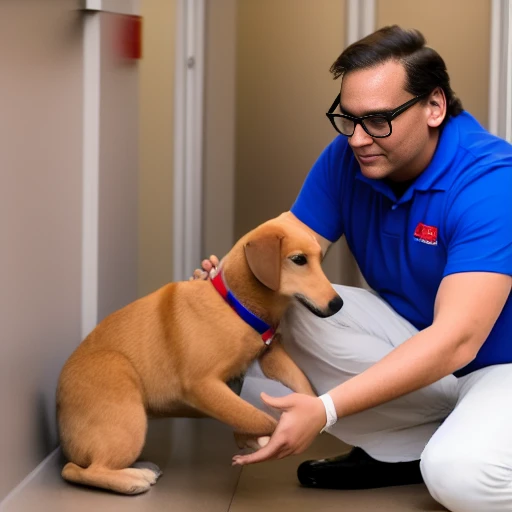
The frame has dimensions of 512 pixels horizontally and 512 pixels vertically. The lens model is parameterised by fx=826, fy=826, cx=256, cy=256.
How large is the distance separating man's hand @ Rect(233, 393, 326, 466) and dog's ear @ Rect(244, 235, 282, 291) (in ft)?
1.09

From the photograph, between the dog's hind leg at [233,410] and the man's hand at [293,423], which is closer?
the man's hand at [293,423]

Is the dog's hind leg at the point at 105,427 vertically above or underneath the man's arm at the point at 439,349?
underneath

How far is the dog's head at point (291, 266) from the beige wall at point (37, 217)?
512mm

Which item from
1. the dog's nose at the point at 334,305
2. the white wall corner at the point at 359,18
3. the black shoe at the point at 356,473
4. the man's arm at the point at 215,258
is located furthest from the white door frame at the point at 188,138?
the dog's nose at the point at 334,305

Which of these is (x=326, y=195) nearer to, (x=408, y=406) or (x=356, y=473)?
(x=408, y=406)

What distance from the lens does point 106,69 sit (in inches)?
93.8

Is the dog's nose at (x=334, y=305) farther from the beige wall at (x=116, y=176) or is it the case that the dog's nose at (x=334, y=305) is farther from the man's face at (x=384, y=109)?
the beige wall at (x=116, y=176)

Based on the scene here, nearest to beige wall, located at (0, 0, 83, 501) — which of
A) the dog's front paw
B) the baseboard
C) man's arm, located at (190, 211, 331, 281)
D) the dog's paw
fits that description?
the baseboard

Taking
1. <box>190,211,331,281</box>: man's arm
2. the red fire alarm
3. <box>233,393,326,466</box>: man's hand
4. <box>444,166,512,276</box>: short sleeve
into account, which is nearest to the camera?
<box>233,393,326,466</box>: man's hand

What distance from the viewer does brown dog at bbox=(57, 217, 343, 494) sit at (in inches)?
72.9

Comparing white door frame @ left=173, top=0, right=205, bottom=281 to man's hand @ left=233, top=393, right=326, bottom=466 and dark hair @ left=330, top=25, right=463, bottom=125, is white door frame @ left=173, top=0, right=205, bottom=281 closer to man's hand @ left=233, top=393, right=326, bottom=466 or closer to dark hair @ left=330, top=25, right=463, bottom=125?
dark hair @ left=330, top=25, right=463, bottom=125

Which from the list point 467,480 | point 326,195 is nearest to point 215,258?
point 326,195

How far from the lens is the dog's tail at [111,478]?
185 cm

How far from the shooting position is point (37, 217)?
196 centimetres
